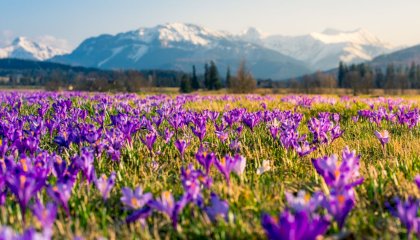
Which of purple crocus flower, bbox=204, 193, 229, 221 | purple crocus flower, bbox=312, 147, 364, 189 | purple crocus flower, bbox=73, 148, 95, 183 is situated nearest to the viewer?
purple crocus flower, bbox=204, 193, 229, 221

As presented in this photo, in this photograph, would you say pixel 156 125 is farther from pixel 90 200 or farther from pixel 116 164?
pixel 90 200

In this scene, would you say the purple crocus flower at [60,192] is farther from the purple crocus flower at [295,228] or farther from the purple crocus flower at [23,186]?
the purple crocus flower at [295,228]

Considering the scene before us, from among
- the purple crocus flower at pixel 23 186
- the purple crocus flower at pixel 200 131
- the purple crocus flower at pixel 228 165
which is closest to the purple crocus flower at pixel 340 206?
the purple crocus flower at pixel 228 165

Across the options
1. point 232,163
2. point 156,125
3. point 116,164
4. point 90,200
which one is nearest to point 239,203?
point 232,163

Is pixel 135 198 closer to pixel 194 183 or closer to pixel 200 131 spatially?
pixel 194 183

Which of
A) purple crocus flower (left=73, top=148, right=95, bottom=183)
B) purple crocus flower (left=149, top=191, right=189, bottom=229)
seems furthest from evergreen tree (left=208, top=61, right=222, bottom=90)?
purple crocus flower (left=149, top=191, right=189, bottom=229)

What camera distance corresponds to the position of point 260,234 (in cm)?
230

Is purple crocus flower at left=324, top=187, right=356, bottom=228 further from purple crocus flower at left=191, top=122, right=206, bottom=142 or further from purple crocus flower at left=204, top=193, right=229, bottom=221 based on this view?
purple crocus flower at left=191, top=122, right=206, bottom=142

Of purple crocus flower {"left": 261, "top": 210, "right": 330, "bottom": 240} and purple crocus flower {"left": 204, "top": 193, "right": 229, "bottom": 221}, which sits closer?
purple crocus flower {"left": 261, "top": 210, "right": 330, "bottom": 240}

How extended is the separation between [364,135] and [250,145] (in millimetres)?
1803

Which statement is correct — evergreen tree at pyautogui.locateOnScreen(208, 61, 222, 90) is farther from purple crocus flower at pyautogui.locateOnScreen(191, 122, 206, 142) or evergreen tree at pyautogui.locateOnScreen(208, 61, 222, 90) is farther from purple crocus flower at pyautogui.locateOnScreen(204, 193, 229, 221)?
purple crocus flower at pyautogui.locateOnScreen(204, 193, 229, 221)

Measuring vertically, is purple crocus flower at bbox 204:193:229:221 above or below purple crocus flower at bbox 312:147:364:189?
below

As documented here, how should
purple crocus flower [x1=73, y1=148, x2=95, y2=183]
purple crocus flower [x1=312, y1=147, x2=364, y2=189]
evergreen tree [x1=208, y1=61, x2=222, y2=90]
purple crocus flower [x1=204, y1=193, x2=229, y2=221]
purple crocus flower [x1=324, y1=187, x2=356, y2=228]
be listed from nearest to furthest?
purple crocus flower [x1=324, y1=187, x2=356, y2=228] → purple crocus flower [x1=204, y1=193, x2=229, y2=221] → purple crocus flower [x1=312, y1=147, x2=364, y2=189] → purple crocus flower [x1=73, y1=148, x2=95, y2=183] → evergreen tree [x1=208, y1=61, x2=222, y2=90]

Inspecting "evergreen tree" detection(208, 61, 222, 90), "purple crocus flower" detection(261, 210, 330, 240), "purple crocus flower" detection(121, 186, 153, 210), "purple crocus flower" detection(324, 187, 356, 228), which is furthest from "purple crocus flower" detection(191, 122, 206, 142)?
"evergreen tree" detection(208, 61, 222, 90)
